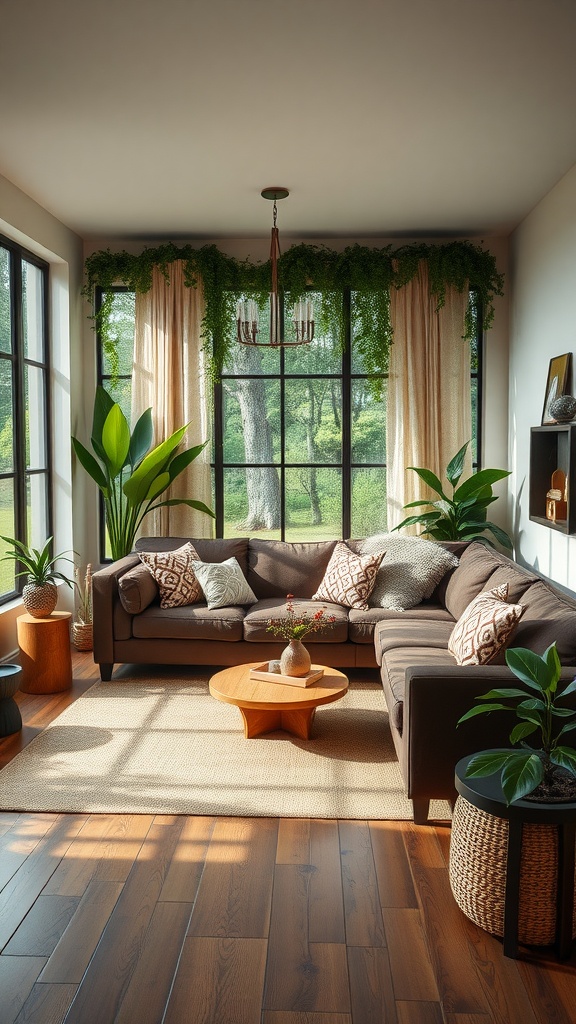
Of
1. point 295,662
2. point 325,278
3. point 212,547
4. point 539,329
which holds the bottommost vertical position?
point 295,662

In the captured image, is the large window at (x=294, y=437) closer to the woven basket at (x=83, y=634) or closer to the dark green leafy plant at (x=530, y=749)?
the woven basket at (x=83, y=634)

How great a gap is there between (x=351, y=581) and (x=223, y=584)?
0.79 meters

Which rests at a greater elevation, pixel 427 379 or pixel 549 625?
pixel 427 379

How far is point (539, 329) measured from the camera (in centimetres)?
556

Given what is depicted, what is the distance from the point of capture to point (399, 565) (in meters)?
5.32

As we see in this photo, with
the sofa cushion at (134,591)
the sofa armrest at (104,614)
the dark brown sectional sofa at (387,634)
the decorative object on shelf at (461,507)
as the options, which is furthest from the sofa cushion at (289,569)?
the sofa armrest at (104,614)

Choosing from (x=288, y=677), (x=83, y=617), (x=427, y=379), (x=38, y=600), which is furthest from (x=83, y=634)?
(x=427, y=379)

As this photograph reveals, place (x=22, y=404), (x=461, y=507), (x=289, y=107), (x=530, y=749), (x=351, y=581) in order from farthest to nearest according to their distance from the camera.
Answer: (x=461, y=507)
(x=22, y=404)
(x=351, y=581)
(x=289, y=107)
(x=530, y=749)

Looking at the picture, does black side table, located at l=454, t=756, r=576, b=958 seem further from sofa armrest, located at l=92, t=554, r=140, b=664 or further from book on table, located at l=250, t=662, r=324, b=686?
sofa armrest, located at l=92, t=554, r=140, b=664

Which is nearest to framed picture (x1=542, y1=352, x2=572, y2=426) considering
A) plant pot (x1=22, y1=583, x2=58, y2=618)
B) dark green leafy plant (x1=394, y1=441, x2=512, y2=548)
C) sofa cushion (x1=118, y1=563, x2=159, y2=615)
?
dark green leafy plant (x1=394, y1=441, x2=512, y2=548)

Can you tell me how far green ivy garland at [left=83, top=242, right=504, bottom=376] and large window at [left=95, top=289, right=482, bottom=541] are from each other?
0.61ft

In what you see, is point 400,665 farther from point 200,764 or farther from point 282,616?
point 282,616

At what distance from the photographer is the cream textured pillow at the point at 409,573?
5.21 metres

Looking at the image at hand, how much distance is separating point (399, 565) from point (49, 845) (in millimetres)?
2881
